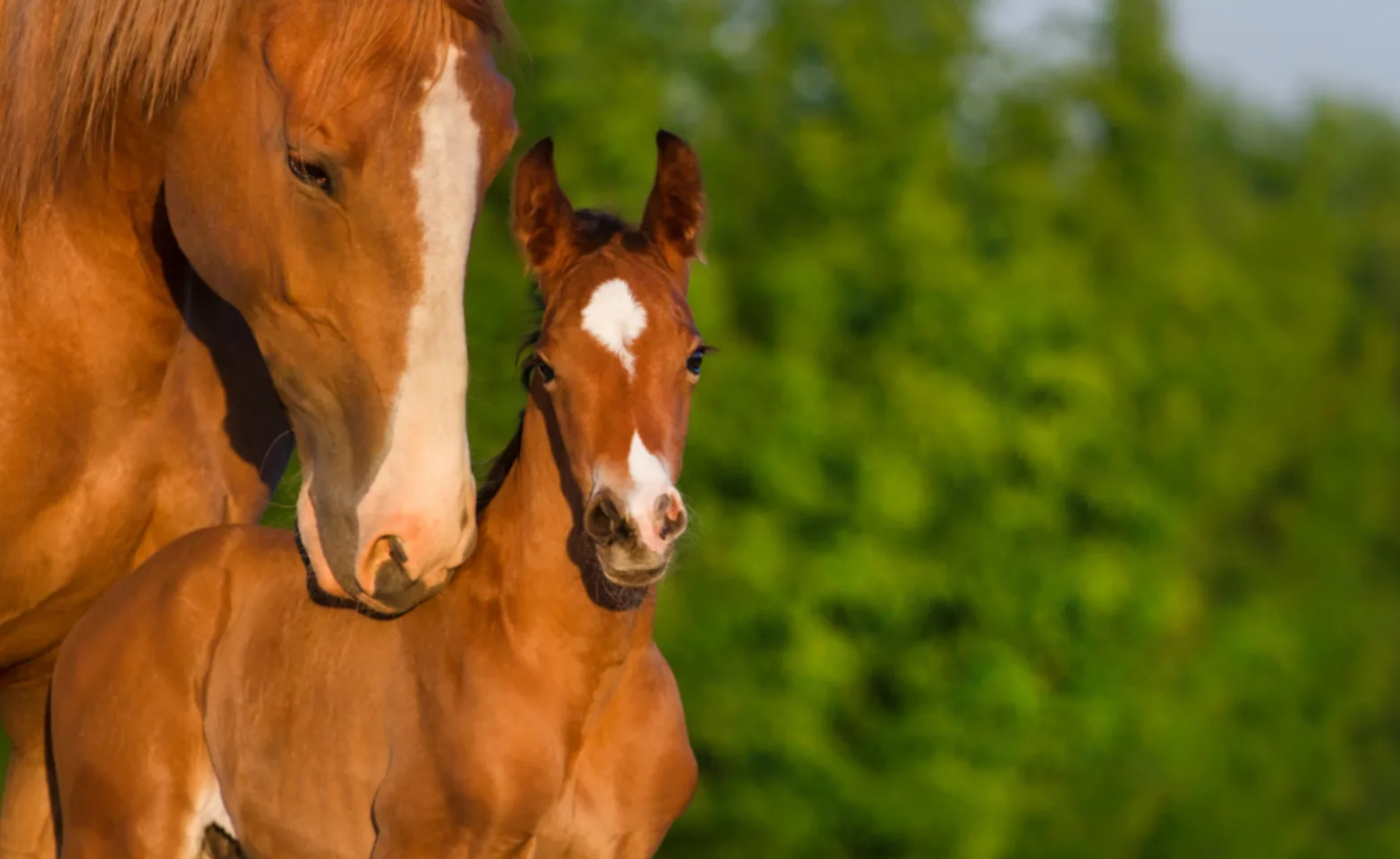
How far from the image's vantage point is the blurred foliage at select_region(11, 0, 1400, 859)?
1945cm

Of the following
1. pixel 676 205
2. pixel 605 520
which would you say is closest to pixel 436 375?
pixel 605 520

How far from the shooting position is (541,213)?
3.44 metres

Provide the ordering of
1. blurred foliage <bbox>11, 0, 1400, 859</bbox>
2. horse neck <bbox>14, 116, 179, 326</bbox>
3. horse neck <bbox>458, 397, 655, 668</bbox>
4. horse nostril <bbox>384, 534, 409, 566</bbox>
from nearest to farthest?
1. horse nostril <bbox>384, 534, 409, 566</bbox>
2. horse neck <bbox>458, 397, 655, 668</bbox>
3. horse neck <bbox>14, 116, 179, 326</bbox>
4. blurred foliage <bbox>11, 0, 1400, 859</bbox>

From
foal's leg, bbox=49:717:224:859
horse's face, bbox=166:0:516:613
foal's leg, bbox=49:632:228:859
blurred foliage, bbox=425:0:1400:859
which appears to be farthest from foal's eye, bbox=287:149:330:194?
blurred foliage, bbox=425:0:1400:859

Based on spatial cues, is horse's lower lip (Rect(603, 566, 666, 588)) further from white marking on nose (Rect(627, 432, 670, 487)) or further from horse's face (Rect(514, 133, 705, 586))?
white marking on nose (Rect(627, 432, 670, 487))

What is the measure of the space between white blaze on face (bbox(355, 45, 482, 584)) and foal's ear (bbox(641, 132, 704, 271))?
40 centimetres

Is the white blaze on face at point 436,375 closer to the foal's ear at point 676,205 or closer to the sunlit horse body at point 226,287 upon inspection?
the sunlit horse body at point 226,287

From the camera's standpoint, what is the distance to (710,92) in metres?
22.9

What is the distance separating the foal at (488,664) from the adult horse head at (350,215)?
0.73 ft

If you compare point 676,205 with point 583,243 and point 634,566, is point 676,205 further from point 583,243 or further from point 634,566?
point 634,566

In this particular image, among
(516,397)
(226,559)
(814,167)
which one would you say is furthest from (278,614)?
(814,167)

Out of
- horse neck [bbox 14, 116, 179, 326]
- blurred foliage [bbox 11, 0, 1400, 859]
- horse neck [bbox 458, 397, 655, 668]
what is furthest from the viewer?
blurred foliage [bbox 11, 0, 1400, 859]

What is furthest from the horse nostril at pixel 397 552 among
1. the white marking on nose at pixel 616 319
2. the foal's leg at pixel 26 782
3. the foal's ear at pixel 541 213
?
the foal's leg at pixel 26 782

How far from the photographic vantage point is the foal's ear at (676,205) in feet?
11.5
